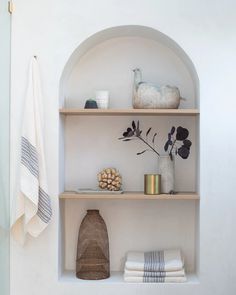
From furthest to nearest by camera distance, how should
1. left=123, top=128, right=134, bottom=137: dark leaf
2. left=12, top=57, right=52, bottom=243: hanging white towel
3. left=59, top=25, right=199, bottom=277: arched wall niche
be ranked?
left=59, top=25, right=199, bottom=277: arched wall niche
left=123, top=128, right=134, bottom=137: dark leaf
left=12, top=57, right=52, bottom=243: hanging white towel

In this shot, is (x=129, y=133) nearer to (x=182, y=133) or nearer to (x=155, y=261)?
(x=182, y=133)

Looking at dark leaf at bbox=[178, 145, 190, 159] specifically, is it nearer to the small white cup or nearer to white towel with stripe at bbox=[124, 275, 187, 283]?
the small white cup

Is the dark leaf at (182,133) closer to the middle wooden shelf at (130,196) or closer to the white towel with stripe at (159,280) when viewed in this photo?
the middle wooden shelf at (130,196)

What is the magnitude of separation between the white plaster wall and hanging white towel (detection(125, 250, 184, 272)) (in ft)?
0.32

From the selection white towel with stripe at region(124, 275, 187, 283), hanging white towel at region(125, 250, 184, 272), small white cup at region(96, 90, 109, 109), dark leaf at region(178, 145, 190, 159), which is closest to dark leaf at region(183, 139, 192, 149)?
dark leaf at region(178, 145, 190, 159)

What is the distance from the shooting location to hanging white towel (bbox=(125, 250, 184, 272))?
9.09 ft

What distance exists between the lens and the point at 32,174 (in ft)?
8.68

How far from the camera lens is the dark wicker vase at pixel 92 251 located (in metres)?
2.84

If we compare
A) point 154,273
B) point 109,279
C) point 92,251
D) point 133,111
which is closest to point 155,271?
point 154,273

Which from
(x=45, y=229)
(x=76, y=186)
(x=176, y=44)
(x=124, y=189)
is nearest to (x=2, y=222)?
(x=45, y=229)

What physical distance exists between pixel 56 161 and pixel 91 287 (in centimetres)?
68

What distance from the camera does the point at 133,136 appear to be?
2.97 meters

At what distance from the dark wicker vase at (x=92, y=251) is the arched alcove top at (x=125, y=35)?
2.32 ft

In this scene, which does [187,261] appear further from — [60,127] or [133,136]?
[60,127]
